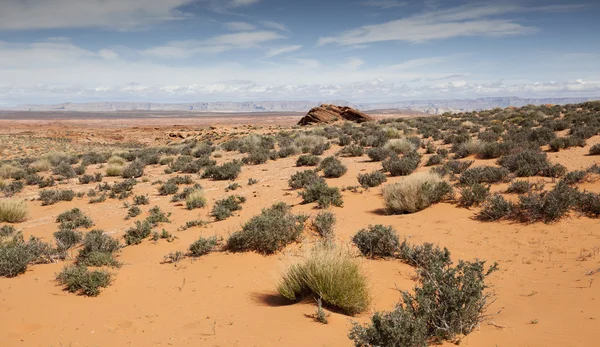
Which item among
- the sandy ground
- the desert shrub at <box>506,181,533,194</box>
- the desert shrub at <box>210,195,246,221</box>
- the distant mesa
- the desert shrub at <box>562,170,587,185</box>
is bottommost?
the sandy ground

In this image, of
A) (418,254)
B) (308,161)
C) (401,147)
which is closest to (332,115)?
(401,147)

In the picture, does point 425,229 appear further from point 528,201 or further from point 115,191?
point 115,191

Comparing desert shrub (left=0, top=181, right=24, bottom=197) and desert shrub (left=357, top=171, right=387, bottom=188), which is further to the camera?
desert shrub (left=0, top=181, right=24, bottom=197)

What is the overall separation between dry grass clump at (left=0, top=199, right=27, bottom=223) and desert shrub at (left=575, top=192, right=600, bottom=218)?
15.0m

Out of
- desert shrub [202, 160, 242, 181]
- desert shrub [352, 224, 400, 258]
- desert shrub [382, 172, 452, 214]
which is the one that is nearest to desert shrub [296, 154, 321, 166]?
desert shrub [202, 160, 242, 181]

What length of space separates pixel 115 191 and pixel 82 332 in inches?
396

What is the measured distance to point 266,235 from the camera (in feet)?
22.9

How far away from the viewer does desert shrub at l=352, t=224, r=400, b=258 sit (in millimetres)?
6609

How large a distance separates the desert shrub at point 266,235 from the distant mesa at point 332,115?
120 ft

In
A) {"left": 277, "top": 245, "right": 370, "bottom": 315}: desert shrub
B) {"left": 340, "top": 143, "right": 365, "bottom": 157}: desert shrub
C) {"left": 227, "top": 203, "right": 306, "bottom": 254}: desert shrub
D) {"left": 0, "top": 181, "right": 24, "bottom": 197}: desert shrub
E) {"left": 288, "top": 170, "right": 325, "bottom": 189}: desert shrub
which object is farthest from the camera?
{"left": 340, "top": 143, "right": 365, "bottom": 157}: desert shrub

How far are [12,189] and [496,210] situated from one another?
17786 millimetres

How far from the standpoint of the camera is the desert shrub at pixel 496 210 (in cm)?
779

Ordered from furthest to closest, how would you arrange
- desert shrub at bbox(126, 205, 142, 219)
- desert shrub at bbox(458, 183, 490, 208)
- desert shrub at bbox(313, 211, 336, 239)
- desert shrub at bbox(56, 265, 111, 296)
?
desert shrub at bbox(126, 205, 142, 219) < desert shrub at bbox(458, 183, 490, 208) < desert shrub at bbox(313, 211, 336, 239) < desert shrub at bbox(56, 265, 111, 296)

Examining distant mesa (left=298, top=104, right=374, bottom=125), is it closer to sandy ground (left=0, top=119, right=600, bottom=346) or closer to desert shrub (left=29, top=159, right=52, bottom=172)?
desert shrub (left=29, top=159, right=52, bottom=172)
